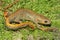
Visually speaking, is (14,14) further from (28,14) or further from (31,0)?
(31,0)

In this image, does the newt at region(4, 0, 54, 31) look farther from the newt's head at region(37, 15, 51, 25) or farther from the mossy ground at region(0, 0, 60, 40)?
the mossy ground at region(0, 0, 60, 40)

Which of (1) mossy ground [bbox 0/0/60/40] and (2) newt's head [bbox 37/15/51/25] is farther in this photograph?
(2) newt's head [bbox 37/15/51/25]

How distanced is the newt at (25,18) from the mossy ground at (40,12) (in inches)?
4.9

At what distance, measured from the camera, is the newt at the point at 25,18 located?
777 centimetres

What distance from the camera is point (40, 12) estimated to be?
8500 millimetres

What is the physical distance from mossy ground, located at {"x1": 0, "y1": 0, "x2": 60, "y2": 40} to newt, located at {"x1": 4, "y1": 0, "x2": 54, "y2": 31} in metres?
0.12

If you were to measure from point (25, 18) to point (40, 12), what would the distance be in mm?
566

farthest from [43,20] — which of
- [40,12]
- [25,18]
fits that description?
[40,12]

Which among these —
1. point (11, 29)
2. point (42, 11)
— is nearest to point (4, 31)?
point (11, 29)

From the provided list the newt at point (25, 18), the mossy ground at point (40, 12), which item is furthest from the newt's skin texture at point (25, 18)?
the mossy ground at point (40, 12)

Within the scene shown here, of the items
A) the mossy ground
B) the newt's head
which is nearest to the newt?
the newt's head

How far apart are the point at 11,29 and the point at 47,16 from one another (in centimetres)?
115

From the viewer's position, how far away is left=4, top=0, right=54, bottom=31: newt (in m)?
7.77

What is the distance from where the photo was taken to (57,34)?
7645 millimetres
